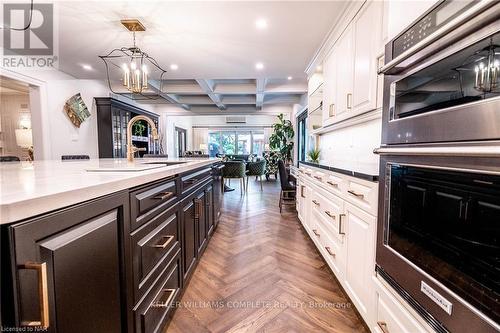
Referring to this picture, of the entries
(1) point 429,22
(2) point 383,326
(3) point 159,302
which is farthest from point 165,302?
(1) point 429,22

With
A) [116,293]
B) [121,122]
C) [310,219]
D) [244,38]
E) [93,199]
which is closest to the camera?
[93,199]

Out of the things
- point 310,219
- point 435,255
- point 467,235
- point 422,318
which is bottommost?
point 310,219

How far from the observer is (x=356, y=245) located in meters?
1.45

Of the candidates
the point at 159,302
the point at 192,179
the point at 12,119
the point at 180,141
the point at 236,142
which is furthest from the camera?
the point at 236,142

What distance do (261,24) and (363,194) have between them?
2.22 metres

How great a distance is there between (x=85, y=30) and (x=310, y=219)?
346 cm

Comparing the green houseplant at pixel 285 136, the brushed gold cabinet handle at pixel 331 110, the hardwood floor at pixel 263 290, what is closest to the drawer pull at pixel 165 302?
the hardwood floor at pixel 263 290

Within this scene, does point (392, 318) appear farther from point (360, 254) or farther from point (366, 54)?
point (366, 54)

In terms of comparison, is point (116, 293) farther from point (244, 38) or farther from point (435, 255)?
point (244, 38)

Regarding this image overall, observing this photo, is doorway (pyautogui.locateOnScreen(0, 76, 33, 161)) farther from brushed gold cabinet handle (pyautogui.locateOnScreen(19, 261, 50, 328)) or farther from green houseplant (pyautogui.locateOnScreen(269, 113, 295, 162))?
brushed gold cabinet handle (pyautogui.locateOnScreen(19, 261, 50, 328))

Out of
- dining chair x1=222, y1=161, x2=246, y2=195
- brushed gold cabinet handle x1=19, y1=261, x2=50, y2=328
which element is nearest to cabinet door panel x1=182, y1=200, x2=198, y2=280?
brushed gold cabinet handle x1=19, y1=261, x2=50, y2=328

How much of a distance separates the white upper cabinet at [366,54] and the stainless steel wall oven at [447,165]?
0.81 metres

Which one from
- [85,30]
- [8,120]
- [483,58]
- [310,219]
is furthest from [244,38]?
[8,120]

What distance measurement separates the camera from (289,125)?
7.04m
